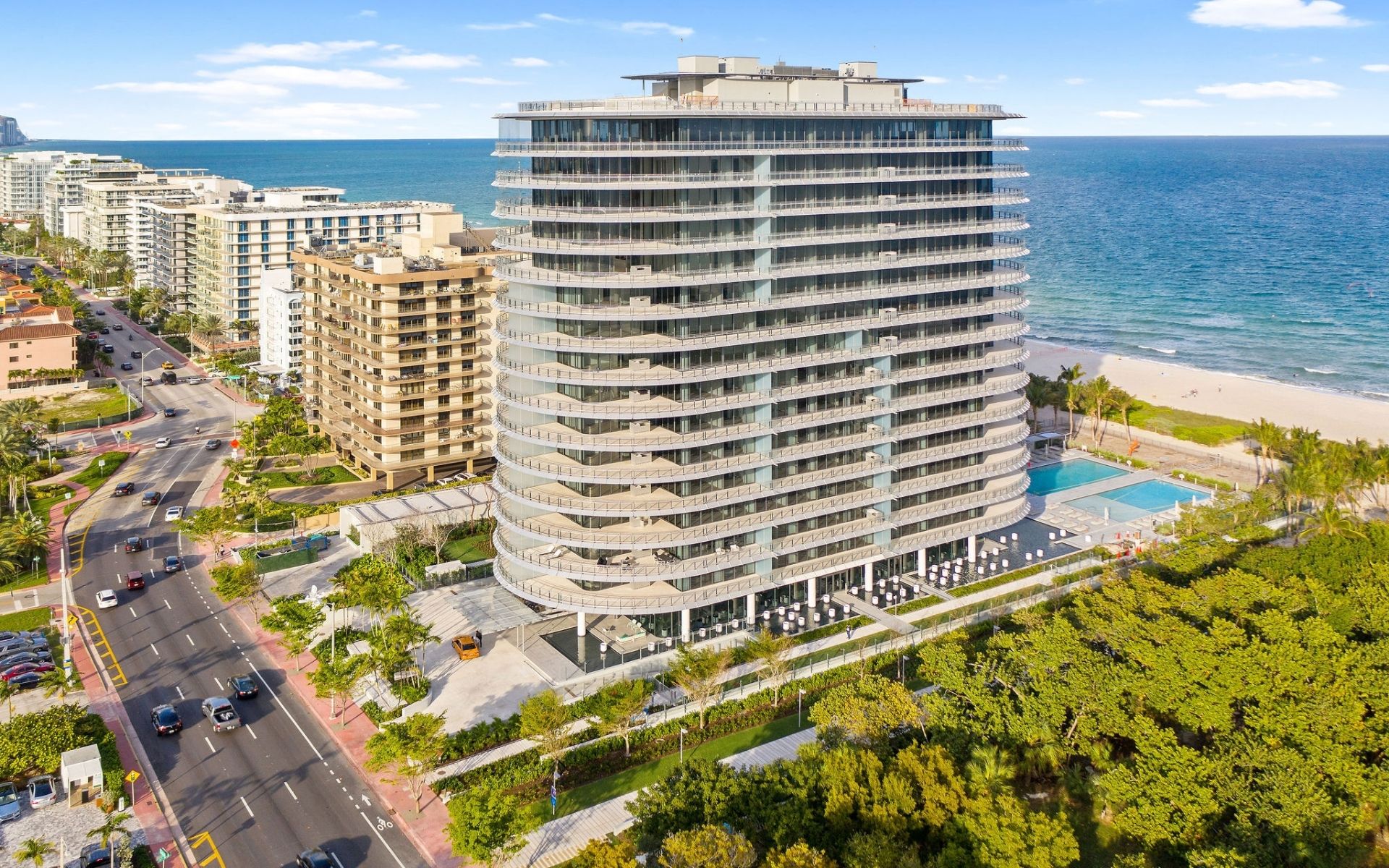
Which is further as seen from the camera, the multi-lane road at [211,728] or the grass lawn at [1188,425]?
the grass lawn at [1188,425]

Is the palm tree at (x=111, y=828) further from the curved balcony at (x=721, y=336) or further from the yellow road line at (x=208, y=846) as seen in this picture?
the curved balcony at (x=721, y=336)

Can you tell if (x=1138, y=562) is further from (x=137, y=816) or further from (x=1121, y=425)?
(x=137, y=816)

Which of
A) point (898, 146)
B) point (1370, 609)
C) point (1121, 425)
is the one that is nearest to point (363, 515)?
point (898, 146)

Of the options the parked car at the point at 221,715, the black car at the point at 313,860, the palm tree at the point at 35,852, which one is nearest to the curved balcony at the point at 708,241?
the parked car at the point at 221,715

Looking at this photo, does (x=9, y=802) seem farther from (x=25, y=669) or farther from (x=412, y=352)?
(x=412, y=352)

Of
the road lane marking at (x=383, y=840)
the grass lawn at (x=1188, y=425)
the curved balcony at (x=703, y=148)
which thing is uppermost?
the curved balcony at (x=703, y=148)

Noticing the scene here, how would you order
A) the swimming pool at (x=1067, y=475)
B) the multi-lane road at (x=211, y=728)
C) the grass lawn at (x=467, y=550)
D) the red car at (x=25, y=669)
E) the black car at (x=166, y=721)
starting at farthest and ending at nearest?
the swimming pool at (x=1067, y=475), the grass lawn at (x=467, y=550), the red car at (x=25, y=669), the black car at (x=166, y=721), the multi-lane road at (x=211, y=728)
